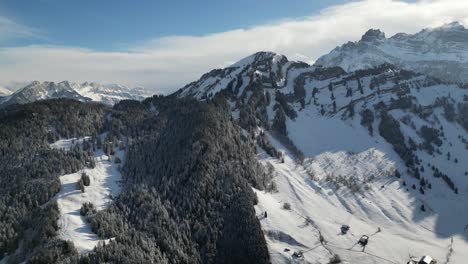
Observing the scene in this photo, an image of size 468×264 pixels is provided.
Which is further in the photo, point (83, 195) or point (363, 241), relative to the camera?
point (363, 241)

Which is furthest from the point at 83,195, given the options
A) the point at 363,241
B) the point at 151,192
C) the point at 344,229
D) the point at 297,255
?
the point at 363,241

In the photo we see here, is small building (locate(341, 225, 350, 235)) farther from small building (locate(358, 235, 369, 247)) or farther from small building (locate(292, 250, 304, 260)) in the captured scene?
small building (locate(292, 250, 304, 260))

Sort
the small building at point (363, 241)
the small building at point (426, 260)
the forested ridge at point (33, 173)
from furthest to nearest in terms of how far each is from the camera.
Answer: the small building at point (363, 241) → the small building at point (426, 260) → the forested ridge at point (33, 173)

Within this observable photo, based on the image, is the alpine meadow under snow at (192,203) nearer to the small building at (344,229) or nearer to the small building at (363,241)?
the small building at (363,241)

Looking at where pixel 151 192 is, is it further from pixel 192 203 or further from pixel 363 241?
pixel 363 241

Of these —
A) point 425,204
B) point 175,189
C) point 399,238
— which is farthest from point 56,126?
point 425,204

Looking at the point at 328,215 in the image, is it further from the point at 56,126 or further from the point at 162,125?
the point at 56,126

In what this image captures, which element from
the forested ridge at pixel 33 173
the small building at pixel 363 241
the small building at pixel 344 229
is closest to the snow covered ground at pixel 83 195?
the forested ridge at pixel 33 173
